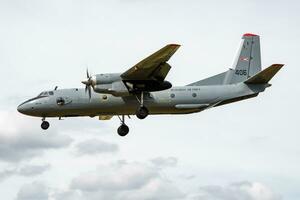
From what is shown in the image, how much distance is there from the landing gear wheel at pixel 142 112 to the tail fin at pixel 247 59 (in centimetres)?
802

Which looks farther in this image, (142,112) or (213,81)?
(213,81)

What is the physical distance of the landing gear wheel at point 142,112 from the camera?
4112cm

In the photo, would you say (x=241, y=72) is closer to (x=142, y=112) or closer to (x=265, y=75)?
(x=265, y=75)

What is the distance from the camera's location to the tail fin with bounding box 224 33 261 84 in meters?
46.5

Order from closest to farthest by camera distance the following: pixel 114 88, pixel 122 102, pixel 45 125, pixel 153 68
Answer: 1. pixel 153 68
2. pixel 114 88
3. pixel 122 102
4. pixel 45 125

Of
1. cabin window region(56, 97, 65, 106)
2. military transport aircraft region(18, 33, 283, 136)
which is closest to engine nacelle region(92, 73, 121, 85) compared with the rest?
military transport aircraft region(18, 33, 283, 136)

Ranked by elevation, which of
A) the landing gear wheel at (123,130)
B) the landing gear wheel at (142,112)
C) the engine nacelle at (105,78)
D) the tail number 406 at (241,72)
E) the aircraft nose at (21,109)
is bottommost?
the landing gear wheel at (123,130)

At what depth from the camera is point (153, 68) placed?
131 feet

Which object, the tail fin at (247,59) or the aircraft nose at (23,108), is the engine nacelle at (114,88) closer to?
the aircraft nose at (23,108)

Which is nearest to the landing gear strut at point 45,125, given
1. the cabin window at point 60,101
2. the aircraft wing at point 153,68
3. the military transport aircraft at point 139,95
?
the military transport aircraft at point 139,95

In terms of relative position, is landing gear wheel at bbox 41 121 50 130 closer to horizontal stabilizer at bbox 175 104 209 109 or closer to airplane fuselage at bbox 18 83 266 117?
airplane fuselage at bbox 18 83 266 117

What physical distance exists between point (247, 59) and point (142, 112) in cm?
1011

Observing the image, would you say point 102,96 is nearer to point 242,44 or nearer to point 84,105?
point 84,105

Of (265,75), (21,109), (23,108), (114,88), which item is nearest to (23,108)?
(23,108)
